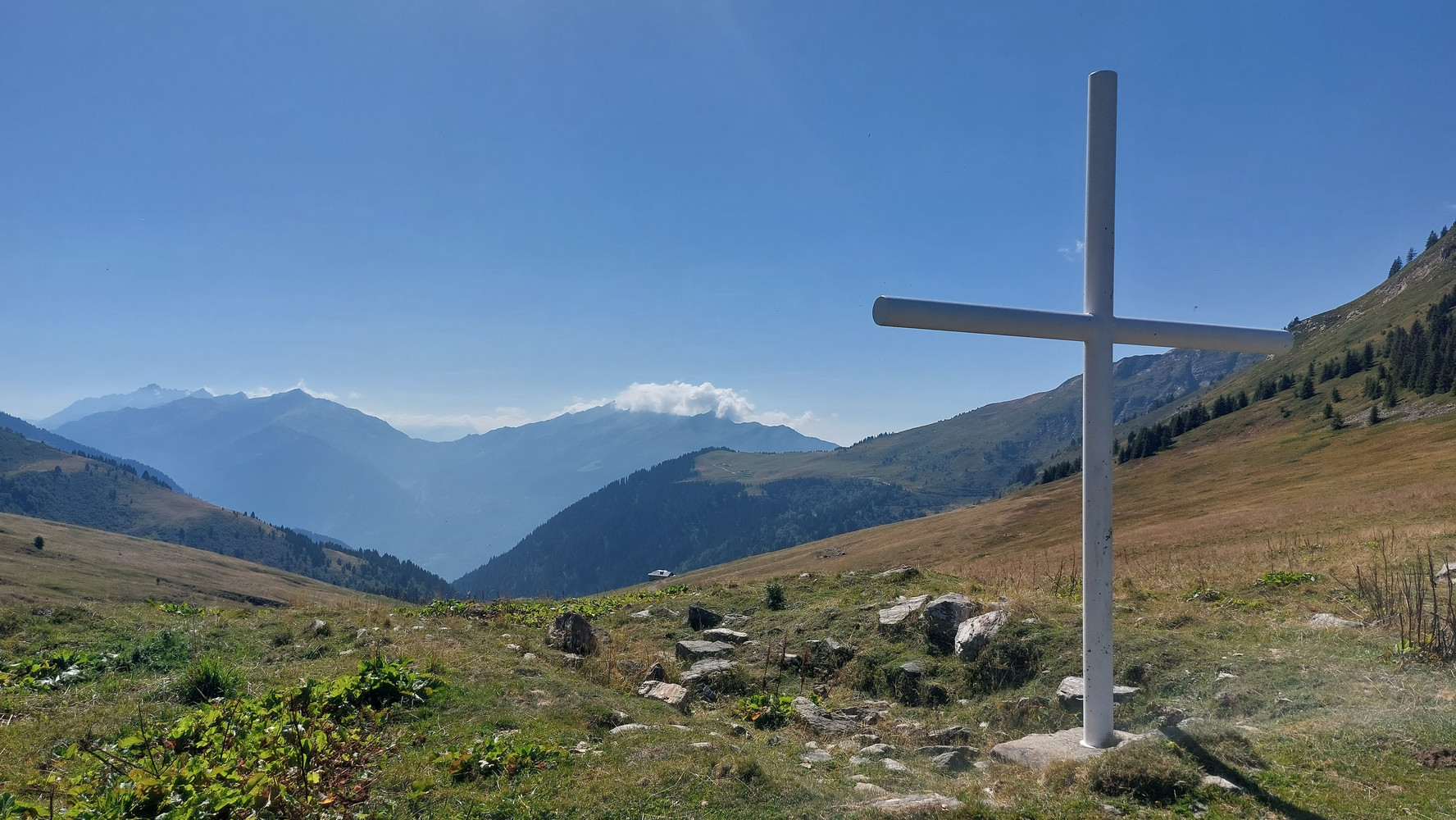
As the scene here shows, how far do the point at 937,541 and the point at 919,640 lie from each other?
64333 millimetres

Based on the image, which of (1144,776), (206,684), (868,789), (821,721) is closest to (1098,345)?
(1144,776)

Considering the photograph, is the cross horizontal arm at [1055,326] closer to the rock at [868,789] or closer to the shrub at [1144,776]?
the shrub at [1144,776]

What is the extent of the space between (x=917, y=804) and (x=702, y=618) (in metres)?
10.9

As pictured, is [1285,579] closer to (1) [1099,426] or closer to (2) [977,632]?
(2) [977,632]

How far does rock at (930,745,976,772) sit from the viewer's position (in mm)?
7502

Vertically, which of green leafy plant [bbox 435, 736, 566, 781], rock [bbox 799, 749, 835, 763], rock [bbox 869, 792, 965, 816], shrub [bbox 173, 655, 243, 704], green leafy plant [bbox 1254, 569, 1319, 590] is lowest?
rock [bbox 799, 749, 835, 763]

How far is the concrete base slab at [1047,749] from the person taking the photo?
697 cm

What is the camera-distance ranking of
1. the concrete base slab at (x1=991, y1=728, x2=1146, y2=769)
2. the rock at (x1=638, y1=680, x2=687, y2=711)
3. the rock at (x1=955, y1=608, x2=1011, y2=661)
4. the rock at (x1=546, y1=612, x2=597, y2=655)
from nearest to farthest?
the concrete base slab at (x1=991, y1=728, x2=1146, y2=769)
the rock at (x1=638, y1=680, x2=687, y2=711)
the rock at (x1=955, y1=608, x2=1011, y2=661)
the rock at (x1=546, y1=612, x2=597, y2=655)

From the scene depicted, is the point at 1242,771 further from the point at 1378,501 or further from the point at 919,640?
the point at 1378,501

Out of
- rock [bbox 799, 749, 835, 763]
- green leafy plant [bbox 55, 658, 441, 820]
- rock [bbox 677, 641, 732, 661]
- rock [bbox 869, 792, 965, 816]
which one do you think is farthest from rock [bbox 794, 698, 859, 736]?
green leafy plant [bbox 55, 658, 441, 820]

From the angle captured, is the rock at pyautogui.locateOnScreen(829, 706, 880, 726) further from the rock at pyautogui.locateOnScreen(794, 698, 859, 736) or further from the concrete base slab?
the concrete base slab

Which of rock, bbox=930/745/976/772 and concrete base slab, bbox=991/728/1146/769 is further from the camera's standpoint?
rock, bbox=930/745/976/772

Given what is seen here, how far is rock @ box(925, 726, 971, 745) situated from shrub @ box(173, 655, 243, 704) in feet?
28.9

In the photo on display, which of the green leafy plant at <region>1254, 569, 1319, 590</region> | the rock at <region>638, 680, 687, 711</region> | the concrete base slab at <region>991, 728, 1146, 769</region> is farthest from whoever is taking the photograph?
the green leafy plant at <region>1254, 569, 1319, 590</region>
